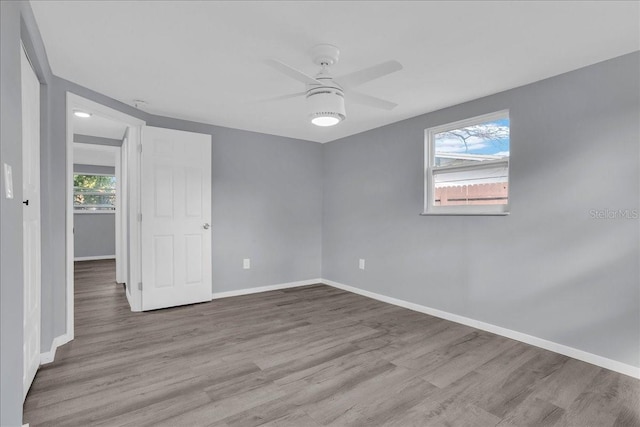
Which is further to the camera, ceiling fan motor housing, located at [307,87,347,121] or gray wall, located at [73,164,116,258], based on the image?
gray wall, located at [73,164,116,258]

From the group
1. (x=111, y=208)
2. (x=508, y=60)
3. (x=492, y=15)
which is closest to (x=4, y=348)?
(x=492, y=15)

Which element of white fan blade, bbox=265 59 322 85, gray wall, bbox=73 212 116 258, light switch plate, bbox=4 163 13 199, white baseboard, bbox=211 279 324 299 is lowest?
white baseboard, bbox=211 279 324 299

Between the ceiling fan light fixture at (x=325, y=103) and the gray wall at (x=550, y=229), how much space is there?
5.65ft

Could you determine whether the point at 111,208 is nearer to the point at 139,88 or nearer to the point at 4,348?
the point at 139,88

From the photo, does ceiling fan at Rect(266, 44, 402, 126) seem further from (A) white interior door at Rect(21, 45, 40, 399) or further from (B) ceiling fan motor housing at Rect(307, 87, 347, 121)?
(A) white interior door at Rect(21, 45, 40, 399)

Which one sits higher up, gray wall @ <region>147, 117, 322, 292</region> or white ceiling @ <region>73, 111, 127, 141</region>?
white ceiling @ <region>73, 111, 127, 141</region>

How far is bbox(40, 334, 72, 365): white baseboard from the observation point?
236cm

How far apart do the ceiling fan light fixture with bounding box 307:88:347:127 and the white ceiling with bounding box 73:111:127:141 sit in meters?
3.01

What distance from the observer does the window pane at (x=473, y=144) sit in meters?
3.03

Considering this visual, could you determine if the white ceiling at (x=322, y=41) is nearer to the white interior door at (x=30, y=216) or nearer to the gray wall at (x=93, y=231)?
the white interior door at (x=30, y=216)

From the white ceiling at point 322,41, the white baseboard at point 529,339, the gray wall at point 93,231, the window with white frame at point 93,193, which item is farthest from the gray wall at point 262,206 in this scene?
the window with white frame at point 93,193

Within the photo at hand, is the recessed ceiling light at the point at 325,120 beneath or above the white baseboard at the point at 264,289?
above

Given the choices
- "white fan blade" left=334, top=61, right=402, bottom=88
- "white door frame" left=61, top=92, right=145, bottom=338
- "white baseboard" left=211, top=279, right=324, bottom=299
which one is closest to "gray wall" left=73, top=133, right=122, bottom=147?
"white door frame" left=61, top=92, right=145, bottom=338

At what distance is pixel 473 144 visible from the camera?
129 inches
